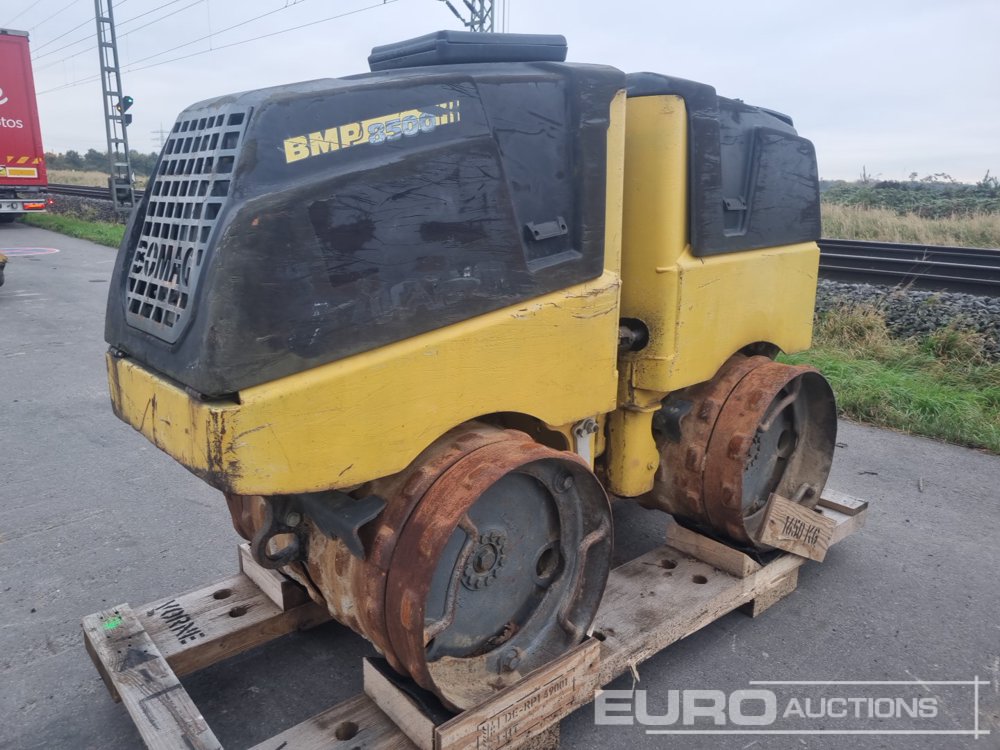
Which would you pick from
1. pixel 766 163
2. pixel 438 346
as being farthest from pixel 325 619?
pixel 766 163

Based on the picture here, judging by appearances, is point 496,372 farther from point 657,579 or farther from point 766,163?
point 766,163

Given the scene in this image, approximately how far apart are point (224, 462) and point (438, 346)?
569 mm

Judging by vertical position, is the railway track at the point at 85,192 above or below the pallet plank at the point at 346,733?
above

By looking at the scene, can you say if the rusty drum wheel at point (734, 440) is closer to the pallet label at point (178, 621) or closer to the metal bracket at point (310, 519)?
the metal bracket at point (310, 519)

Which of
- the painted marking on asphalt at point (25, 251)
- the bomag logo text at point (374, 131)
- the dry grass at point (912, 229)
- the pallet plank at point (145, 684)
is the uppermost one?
the bomag logo text at point (374, 131)

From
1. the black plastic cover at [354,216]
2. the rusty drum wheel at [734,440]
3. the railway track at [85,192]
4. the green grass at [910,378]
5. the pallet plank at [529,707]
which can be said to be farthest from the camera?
the railway track at [85,192]

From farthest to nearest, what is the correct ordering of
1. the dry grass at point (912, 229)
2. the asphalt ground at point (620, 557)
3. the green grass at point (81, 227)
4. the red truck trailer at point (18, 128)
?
1. the green grass at point (81, 227)
2. the red truck trailer at point (18, 128)
3. the dry grass at point (912, 229)
4. the asphalt ground at point (620, 557)

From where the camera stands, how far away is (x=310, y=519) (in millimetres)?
2137

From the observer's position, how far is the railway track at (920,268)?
7.91 meters

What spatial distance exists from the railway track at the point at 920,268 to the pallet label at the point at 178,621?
653 cm

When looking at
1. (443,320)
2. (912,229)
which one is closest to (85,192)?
(912,229)

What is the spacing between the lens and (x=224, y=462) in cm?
166

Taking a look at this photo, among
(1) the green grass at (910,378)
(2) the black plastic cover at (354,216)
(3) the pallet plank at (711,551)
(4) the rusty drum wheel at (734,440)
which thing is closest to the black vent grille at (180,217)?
(2) the black plastic cover at (354,216)

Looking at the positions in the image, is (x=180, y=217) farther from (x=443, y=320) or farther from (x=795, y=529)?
(x=795, y=529)
